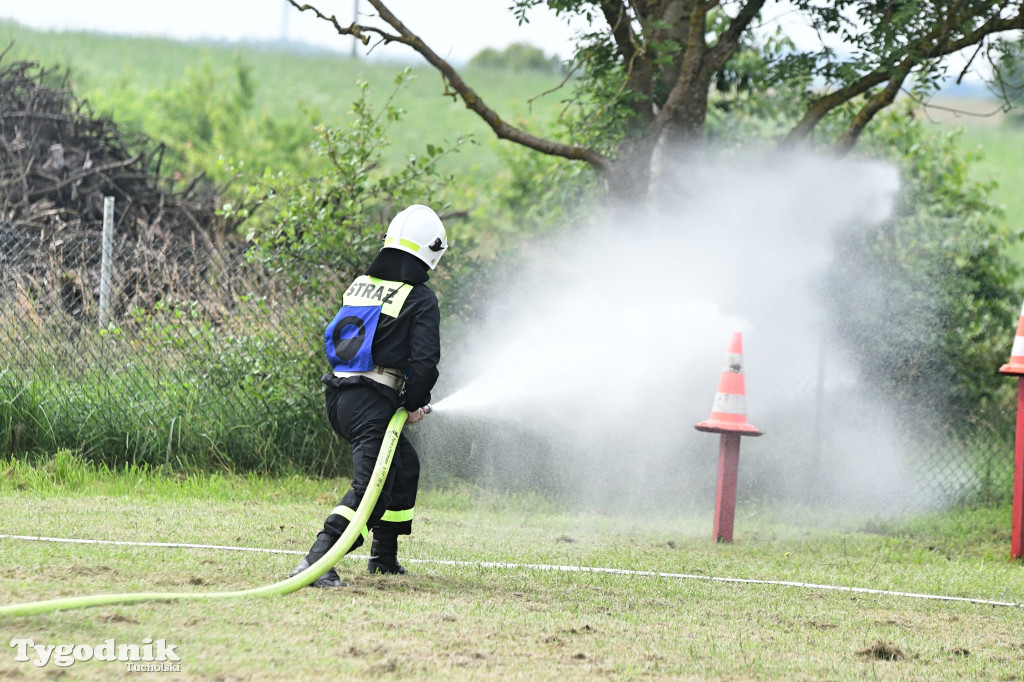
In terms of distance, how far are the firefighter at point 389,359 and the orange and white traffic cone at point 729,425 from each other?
2516mm

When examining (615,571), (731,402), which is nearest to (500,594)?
(615,571)

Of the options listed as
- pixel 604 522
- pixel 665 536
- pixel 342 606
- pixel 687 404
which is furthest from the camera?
pixel 687 404

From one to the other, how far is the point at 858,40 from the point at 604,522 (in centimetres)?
453

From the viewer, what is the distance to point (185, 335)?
337 inches

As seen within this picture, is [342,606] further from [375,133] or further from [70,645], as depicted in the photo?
[375,133]

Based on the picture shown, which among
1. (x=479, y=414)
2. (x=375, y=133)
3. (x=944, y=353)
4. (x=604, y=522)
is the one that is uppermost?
(x=375, y=133)

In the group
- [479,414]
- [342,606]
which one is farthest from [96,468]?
[342,606]

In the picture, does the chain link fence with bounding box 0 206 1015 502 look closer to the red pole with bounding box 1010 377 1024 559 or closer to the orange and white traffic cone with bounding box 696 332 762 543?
the red pole with bounding box 1010 377 1024 559

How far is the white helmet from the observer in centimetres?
525

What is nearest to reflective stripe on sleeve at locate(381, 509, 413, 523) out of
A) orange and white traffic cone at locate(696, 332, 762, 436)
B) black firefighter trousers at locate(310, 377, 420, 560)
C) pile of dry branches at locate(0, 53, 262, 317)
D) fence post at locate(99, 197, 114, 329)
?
black firefighter trousers at locate(310, 377, 420, 560)

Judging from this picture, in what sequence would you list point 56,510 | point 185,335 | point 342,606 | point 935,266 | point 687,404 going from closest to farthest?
point 342,606 < point 56,510 < point 185,335 < point 687,404 < point 935,266

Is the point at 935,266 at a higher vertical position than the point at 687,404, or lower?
higher

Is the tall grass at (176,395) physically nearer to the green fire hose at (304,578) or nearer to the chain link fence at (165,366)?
the chain link fence at (165,366)

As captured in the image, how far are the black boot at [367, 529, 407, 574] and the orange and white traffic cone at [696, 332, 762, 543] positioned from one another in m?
2.52
